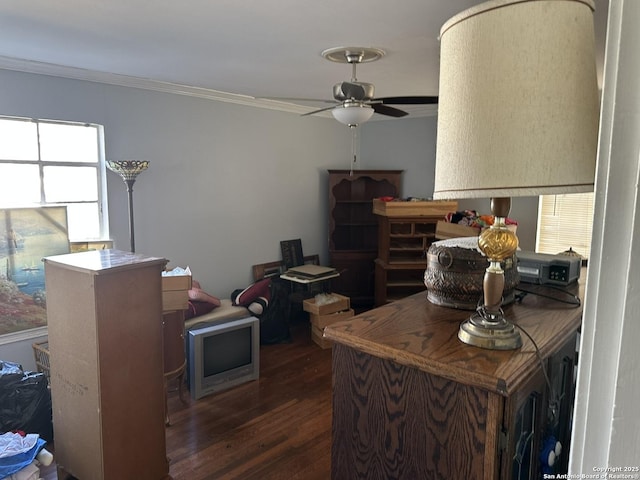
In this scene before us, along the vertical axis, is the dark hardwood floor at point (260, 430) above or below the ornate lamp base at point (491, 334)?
below

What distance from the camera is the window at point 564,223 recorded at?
14.7 ft

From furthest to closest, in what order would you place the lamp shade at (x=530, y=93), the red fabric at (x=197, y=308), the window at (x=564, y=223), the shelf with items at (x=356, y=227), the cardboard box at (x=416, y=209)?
the shelf with items at (x=356, y=227), the cardboard box at (x=416, y=209), the window at (x=564, y=223), the red fabric at (x=197, y=308), the lamp shade at (x=530, y=93)

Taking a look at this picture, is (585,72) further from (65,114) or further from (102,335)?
(65,114)

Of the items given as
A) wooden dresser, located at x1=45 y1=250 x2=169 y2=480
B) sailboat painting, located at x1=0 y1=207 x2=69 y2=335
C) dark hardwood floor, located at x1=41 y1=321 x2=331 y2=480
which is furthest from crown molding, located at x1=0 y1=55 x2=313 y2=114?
dark hardwood floor, located at x1=41 y1=321 x2=331 y2=480

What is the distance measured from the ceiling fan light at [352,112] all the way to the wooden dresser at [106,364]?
1275mm

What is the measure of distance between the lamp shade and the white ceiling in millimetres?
1346

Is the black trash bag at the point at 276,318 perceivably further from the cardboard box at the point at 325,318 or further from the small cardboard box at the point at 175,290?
the small cardboard box at the point at 175,290

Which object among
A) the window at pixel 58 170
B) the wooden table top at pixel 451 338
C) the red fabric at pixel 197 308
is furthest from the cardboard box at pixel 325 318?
the wooden table top at pixel 451 338

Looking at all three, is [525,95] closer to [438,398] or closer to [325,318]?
[438,398]

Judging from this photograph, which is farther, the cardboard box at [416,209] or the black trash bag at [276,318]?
the cardboard box at [416,209]

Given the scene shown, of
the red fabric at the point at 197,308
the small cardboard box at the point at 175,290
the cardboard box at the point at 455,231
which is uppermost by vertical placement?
the cardboard box at the point at 455,231

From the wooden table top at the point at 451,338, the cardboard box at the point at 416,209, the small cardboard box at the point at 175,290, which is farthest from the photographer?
the cardboard box at the point at 416,209

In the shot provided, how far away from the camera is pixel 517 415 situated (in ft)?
3.75

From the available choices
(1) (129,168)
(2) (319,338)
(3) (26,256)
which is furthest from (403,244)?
(3) (26,256)
